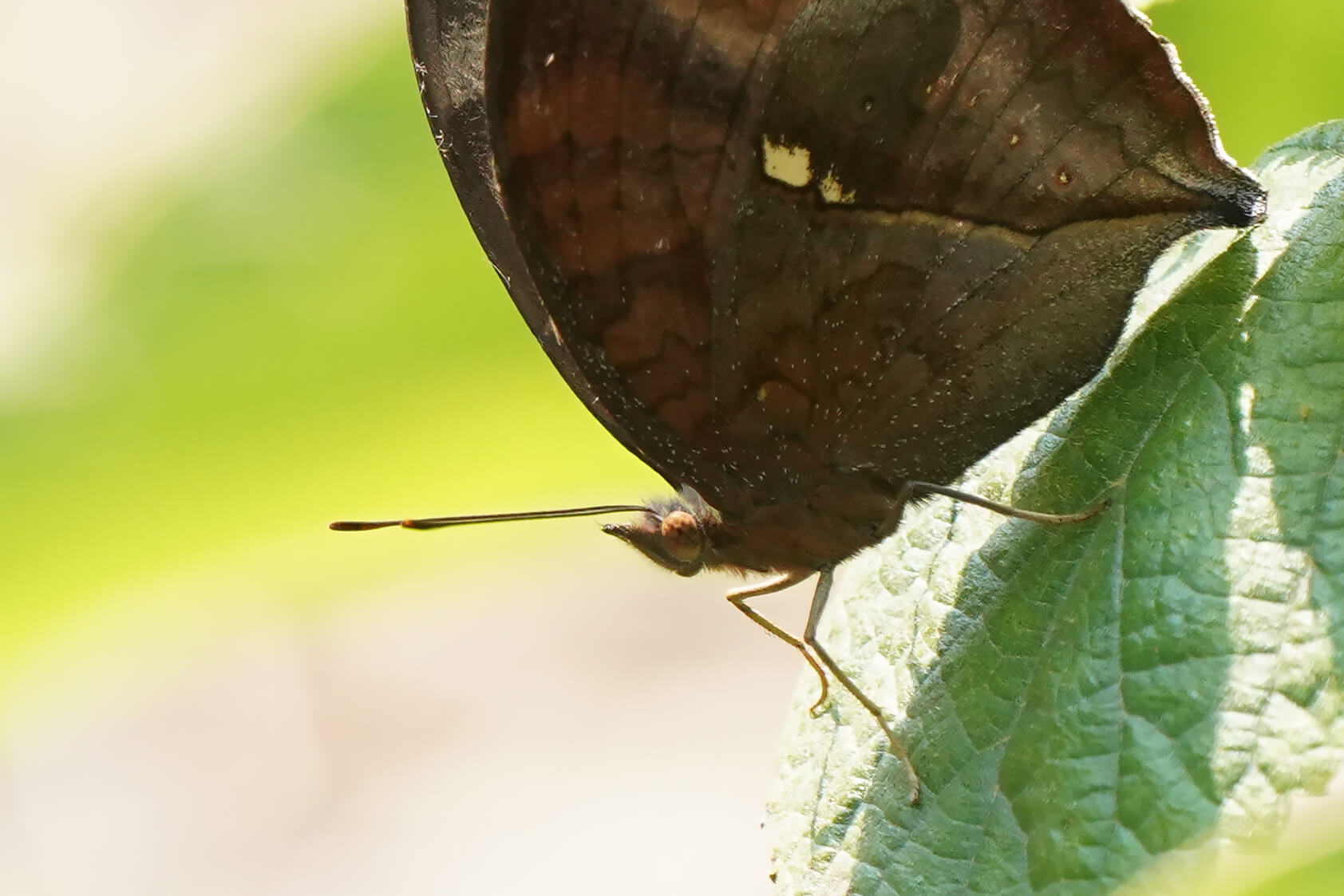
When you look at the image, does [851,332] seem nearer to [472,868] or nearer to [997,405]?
[997,405]

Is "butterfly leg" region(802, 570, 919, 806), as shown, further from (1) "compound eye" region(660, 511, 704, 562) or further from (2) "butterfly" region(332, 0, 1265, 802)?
(1) "compound eye" region(660, 511, 704, 562)

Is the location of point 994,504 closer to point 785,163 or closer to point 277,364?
point 785,163

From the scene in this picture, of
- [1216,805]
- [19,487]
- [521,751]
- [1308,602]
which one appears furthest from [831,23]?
[521,751]

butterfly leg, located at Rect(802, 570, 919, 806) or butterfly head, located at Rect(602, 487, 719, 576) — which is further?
butterfly head, located at Rect(602, 487, 719, 576)

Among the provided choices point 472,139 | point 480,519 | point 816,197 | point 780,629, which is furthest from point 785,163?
point 780,629

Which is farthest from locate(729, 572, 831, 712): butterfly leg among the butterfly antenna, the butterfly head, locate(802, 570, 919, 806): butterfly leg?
the butterfly antenna

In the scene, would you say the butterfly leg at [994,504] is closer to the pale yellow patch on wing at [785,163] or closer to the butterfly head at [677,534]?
the butterfly head at [677,534]
